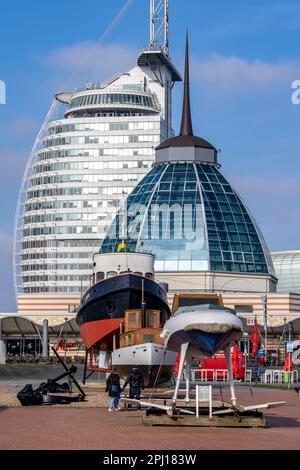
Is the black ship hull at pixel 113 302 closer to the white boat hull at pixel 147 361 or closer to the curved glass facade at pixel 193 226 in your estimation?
the white boat hull at pixel 147 361

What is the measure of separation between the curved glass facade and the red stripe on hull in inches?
2990

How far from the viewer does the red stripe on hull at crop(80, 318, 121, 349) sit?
253 feet

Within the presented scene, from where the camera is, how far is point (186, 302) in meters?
77.6

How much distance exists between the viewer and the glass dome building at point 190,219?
15838 centimetres

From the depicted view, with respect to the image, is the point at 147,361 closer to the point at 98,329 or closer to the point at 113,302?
the point at 113,302

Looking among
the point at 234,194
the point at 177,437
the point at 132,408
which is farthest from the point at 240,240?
the point at 177,437

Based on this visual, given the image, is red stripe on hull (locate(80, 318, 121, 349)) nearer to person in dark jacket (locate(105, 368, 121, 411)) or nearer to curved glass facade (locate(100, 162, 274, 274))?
person in dark jacket (locate(105, 368, 121, 411))

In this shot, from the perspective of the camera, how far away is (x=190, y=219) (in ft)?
526

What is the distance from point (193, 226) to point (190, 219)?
1.14 meters

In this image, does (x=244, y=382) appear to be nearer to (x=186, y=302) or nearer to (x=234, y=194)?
(x=186, y=302)

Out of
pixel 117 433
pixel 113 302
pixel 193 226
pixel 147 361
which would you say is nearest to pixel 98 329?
pixel 113 302

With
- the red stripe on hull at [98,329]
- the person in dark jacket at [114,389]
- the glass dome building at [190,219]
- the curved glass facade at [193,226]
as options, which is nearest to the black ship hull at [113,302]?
the red stripe on hull at [98,329]
